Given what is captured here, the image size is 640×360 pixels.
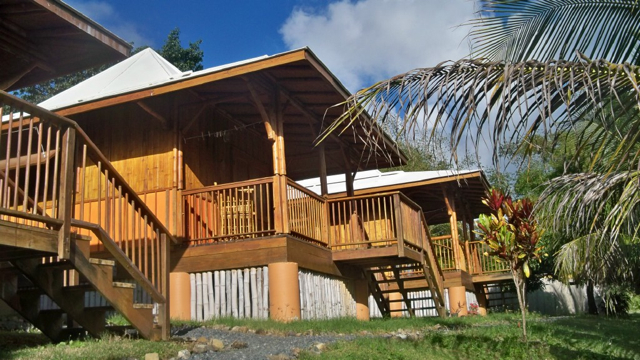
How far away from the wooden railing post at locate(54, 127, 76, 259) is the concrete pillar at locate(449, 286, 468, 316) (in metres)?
13.5

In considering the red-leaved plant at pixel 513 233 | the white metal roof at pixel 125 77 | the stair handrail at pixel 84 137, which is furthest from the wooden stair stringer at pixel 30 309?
the white metal roof at pixel 125 77

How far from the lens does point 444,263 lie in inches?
806

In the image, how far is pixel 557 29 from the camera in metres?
5.12

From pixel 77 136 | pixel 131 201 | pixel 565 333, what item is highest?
pixel 77 136

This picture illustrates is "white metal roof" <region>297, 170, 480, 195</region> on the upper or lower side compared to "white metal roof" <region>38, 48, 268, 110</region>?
lower

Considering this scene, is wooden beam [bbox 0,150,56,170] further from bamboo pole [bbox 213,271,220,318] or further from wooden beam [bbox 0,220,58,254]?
bamboo pole [bbox 213,271,220,318]

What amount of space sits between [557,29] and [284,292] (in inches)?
278

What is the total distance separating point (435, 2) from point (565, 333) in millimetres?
8986

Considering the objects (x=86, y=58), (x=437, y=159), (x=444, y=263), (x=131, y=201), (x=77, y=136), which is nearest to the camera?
(x=437, y=159)

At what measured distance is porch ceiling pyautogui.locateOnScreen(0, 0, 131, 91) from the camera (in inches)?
315

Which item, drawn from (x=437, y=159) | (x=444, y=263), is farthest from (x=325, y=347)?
(x=444, y=263)

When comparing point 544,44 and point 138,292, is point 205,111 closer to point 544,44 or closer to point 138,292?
point 138,292

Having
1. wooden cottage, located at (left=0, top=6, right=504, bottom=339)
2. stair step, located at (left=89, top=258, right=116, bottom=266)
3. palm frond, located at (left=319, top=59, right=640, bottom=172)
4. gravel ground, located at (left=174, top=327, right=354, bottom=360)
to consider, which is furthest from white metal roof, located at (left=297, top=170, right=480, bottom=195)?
palm frond, located at (left=319, top=59, right=640, bottom=172)

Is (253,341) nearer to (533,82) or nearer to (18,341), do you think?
(18,341)
